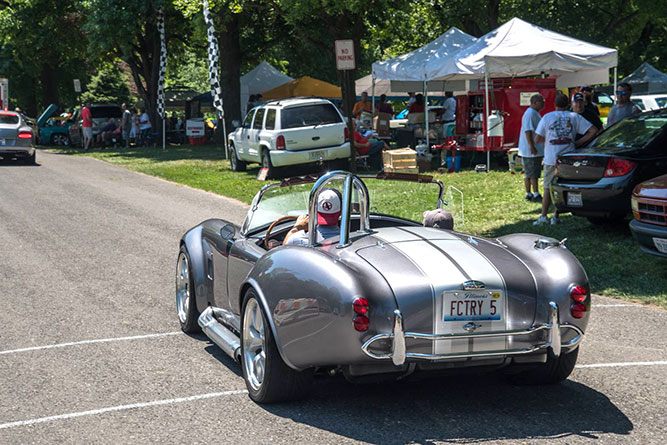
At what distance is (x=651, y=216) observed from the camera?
29.1 ft

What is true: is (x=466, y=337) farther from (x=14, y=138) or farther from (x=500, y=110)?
(x=14, y=138)

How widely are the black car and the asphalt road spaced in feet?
9.51

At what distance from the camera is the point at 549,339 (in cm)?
489

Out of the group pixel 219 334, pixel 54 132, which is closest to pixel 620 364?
pixel 219 334

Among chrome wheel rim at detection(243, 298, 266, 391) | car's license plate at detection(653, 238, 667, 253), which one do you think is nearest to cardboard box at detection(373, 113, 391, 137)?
car's license plate at detection(653, 238, 667, 253)

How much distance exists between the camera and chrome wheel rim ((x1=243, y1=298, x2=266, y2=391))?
534cm

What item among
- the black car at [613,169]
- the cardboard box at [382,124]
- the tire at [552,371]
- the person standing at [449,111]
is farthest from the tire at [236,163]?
the tire at [552,371]

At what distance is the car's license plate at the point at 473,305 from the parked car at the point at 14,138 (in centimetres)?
2345

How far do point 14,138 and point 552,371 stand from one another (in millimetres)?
23333

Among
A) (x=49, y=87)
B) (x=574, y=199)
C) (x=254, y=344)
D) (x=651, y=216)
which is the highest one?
(x=49, y=87)

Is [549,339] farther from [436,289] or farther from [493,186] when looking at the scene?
[493,186]

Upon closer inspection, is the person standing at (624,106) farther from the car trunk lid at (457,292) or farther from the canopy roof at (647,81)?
the canopy roof at (647,81)

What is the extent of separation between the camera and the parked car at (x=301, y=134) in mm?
20359

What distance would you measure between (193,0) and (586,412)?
989 inches
